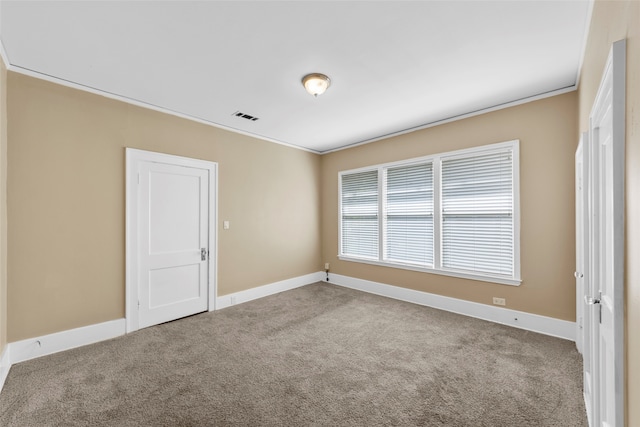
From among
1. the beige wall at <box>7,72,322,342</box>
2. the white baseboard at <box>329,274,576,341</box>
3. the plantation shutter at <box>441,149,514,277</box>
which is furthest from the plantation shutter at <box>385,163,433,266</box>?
the beige wall at <box>7,72,322,342</box>

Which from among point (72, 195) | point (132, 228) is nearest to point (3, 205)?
point (72, 195)

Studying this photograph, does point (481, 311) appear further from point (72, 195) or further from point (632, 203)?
point (72, 195)

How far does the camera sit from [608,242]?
1.38m

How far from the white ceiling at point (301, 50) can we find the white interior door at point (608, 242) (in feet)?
3.38

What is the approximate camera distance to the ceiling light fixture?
110 inches

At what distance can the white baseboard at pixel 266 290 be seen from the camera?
14.0 feet

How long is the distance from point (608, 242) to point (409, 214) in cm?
319

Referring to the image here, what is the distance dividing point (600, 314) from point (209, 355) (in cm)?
308

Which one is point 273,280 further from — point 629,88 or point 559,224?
point 629,88

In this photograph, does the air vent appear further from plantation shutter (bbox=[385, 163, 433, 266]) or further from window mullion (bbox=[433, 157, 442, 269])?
window mullion (bbox=[433, 157, 442, 269])

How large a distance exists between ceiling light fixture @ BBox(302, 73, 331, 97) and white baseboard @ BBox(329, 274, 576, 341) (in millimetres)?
3270

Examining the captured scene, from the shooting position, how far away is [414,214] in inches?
177

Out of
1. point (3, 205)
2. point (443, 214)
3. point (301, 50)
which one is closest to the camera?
point (301, 50)

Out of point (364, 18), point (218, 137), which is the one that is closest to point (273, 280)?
point (218, 137)
